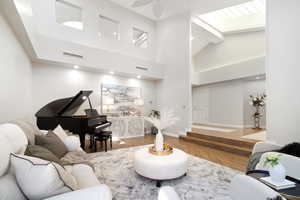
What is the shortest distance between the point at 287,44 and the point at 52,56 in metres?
5.69

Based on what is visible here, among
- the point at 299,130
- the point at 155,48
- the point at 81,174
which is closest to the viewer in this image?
the point at 81,174

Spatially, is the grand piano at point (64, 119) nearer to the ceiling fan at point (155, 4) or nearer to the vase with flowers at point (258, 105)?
the ceiling fan at point (155, 4)

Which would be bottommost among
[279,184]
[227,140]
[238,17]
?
[227,140]

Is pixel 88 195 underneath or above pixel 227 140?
above

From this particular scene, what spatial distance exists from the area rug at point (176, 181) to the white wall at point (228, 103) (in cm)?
463

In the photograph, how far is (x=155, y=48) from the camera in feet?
23.6

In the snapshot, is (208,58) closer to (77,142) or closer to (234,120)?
(234,120)

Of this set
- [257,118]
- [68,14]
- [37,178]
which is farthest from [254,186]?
[257,118]

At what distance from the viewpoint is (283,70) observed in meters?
3.32

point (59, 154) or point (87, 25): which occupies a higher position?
point (87, 25)

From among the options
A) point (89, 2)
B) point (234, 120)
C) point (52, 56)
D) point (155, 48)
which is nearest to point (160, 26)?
point (155, 48)

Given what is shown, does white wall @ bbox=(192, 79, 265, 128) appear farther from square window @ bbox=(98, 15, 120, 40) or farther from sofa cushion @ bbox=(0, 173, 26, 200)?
sofa cushion @ bbox=(0, 173, 26, 200)

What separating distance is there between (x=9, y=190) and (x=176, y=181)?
7.00 feet

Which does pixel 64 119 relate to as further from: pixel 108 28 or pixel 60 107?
pixel 108 28
